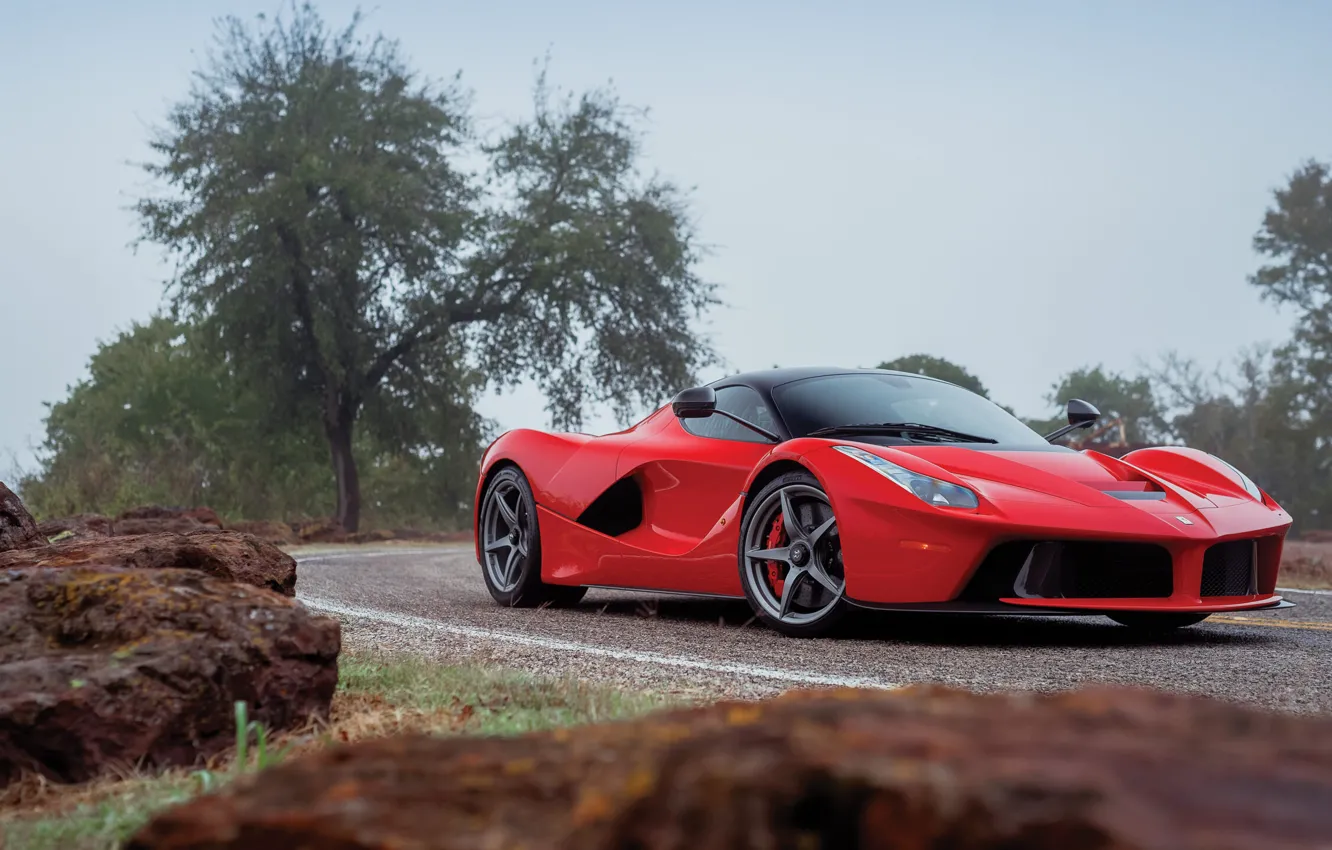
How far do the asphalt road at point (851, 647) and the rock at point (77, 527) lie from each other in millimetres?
2023

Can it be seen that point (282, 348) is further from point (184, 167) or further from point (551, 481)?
point (551, 481)

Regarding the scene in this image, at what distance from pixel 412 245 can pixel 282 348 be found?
3.44m

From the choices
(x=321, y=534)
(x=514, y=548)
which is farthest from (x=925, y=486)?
(x=321, y=534)

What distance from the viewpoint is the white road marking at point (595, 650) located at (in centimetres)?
389

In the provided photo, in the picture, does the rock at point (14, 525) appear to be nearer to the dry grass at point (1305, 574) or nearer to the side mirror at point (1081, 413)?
the side mirror at point (1081, 413)

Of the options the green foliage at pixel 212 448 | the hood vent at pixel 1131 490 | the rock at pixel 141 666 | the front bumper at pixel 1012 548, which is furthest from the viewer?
the green foliage at pixel 212 448

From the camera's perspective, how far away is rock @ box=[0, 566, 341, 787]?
2.47 metres

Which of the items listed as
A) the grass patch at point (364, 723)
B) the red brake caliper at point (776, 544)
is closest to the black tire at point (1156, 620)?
the red brake caliper at point (776, 544)

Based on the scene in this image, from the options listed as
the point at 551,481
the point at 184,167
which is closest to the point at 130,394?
the point at 184,167

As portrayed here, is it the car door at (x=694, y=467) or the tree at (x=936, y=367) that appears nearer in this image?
the car door at (x=694, y=467)

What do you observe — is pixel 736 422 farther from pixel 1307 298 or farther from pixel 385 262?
pixel 1307 298

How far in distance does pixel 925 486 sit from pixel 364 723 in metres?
2.70

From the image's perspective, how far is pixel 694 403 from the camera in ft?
19.7

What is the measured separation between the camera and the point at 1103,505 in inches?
196
